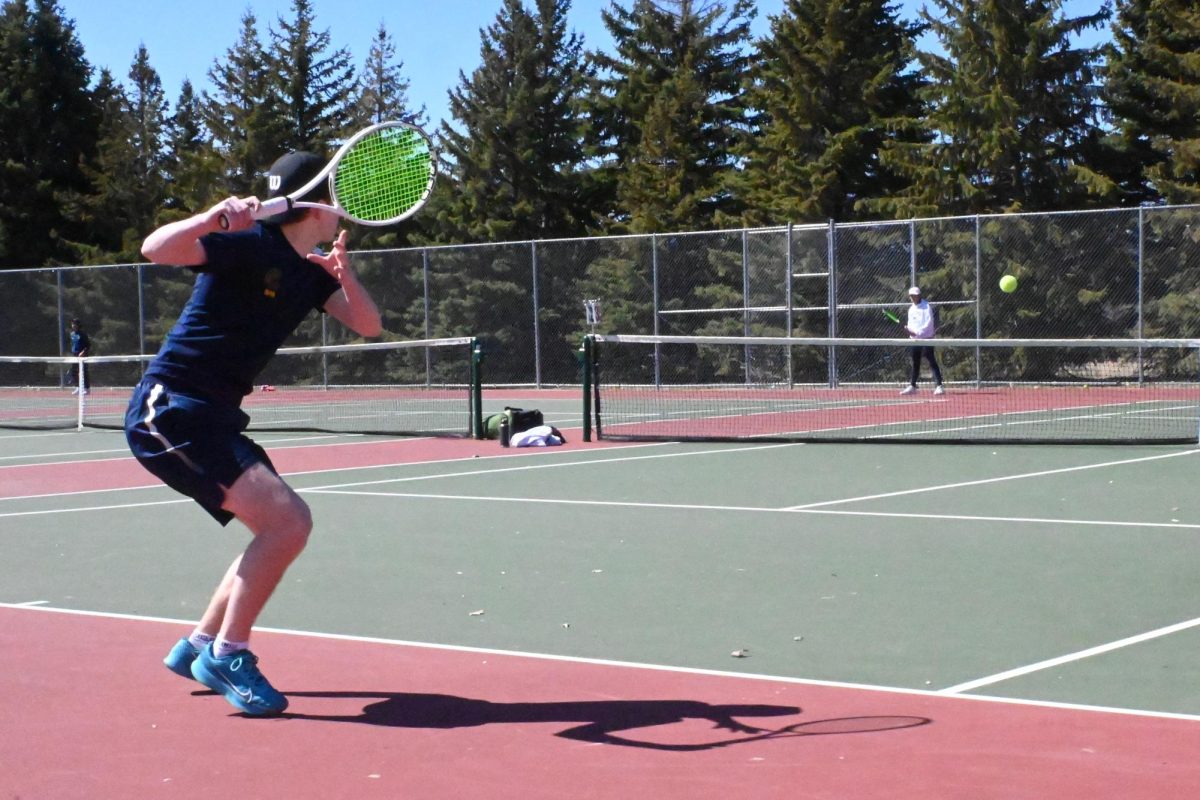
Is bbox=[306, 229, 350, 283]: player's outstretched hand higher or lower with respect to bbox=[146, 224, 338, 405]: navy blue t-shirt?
higher

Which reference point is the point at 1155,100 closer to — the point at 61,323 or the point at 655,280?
the point at 655,280

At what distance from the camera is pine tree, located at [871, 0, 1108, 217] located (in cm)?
2955

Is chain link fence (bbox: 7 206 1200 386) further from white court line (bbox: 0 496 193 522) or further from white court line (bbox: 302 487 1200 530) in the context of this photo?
white court line (bbox: 0 496 193 522)

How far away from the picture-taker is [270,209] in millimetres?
4723

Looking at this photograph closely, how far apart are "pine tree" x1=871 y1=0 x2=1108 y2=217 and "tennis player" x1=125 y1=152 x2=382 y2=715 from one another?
84.9 feet

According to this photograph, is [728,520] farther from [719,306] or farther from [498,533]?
[719,306]

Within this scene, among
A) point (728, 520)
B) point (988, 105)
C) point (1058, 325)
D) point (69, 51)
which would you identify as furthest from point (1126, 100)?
point (69, 51)

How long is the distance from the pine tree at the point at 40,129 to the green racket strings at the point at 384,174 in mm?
43056

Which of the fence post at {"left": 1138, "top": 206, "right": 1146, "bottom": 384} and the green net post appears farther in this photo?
the fence post at {"left": 1138, "top": 206, "right": 1146, "bottom": 384}

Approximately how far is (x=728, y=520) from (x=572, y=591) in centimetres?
257

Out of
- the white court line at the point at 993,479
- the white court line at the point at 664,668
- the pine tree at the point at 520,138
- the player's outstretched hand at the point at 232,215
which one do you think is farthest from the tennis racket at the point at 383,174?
the pine tree at the point at 520,138

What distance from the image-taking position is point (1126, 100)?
1213 inches

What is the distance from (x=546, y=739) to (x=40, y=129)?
156 feet

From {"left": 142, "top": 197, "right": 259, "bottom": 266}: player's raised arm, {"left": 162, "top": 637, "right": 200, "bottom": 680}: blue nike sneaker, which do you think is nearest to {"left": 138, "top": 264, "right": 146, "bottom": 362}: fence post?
{"left": 162, "top": 637, "right": 200, "bottom": 680}: blue nike sneaker
